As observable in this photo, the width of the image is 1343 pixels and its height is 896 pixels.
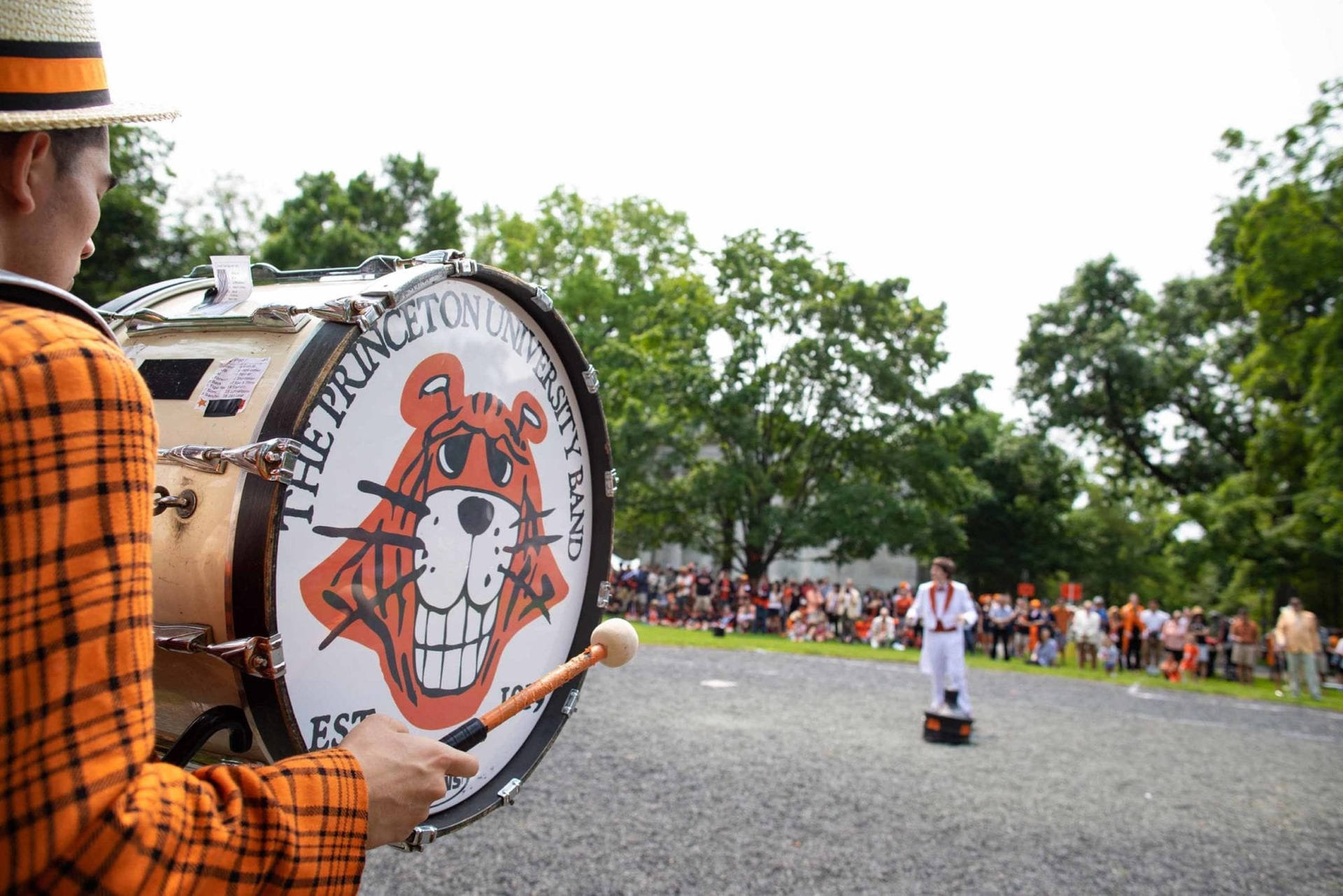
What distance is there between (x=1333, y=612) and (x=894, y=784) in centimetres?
3138

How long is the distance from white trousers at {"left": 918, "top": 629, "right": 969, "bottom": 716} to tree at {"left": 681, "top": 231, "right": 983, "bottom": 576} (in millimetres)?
17182

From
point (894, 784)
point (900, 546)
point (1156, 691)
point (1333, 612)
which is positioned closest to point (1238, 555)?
point (1333, 612)

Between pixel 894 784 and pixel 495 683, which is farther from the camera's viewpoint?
pixel 894 784

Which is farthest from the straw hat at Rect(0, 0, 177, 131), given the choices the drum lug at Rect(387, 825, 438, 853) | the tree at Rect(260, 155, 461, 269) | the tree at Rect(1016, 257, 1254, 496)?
the tree at Rect(1016, 257, 1254, 496)

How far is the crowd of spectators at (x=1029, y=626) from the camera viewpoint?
19.0 m

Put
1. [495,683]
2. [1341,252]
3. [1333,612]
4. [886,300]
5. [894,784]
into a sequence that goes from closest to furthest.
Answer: [495,683]
[894,784]
[1341,252]
[886,300]
[1333,612]

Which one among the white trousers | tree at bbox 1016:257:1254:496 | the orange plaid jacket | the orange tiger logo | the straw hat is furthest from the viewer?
tree at bbox 1016:257:1254:496

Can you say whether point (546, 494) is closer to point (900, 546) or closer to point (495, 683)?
point (495, 683)

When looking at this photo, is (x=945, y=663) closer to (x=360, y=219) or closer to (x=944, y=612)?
(x=944, y=612)

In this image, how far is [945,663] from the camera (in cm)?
959

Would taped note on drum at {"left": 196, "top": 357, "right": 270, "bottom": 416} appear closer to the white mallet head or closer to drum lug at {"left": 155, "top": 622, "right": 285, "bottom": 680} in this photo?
drum lug at {"left": 155, "top": 622, "right": 285, "bottom": 680}

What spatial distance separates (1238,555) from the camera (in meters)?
28.5

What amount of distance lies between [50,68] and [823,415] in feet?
92.2

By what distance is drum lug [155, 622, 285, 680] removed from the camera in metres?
1.29
